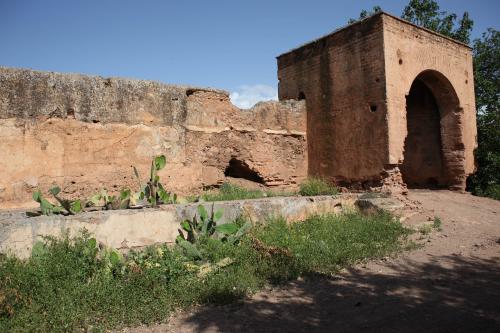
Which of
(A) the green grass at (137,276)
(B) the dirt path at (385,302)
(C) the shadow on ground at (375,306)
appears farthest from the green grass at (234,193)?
(C) the shadow on ground at (375,306)

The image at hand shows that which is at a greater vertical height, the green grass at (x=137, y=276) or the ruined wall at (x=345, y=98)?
the ruined wall at (x=345, y=98)

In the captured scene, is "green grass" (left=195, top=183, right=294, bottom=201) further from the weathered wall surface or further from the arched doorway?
the arched doorway

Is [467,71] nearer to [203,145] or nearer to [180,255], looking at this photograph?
[203,145]

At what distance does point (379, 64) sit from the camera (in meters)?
9.91

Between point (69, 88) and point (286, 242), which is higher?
point (69, 88)

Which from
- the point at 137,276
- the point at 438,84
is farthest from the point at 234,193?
the point at 438,84

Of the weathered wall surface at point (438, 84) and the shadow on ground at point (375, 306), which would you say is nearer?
the shadow on ground at point (375, 306)

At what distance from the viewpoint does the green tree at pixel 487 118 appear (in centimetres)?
1231

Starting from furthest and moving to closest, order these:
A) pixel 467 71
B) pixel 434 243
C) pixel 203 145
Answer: pixel 467 71, pixel 203 145, pixel 434 243

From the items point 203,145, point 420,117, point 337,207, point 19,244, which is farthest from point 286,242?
point 420,117

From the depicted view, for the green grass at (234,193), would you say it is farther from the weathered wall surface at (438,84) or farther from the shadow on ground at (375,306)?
the shadow on ground at (375,306)

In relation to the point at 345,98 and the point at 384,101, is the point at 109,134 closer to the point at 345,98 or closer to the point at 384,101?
the point at 345,98

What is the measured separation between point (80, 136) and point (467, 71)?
11271mm

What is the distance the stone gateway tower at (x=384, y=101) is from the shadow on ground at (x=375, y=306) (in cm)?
532
